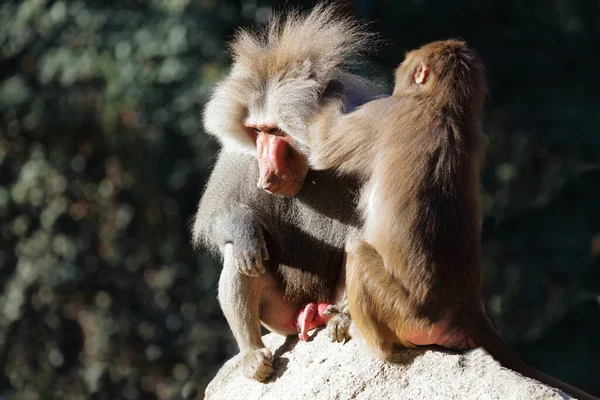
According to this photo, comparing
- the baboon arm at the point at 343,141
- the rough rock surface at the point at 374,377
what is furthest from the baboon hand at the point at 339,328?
the baboon arm at the point at 343,141

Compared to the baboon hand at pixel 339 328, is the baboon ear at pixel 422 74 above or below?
above

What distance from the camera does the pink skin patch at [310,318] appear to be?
4629 millimetres

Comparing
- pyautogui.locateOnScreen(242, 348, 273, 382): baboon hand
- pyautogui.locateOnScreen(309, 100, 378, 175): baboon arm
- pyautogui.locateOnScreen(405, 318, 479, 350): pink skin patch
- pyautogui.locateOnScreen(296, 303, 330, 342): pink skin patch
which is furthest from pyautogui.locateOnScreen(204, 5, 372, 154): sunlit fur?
pyautogui.locateOnScreen(405, 318, 479, 350): pink skin patch

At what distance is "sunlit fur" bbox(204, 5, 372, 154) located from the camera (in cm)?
463

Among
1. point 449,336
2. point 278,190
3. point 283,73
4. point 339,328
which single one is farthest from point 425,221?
point 283,73

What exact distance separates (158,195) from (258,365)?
15.1ft

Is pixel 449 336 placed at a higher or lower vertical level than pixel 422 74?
lower

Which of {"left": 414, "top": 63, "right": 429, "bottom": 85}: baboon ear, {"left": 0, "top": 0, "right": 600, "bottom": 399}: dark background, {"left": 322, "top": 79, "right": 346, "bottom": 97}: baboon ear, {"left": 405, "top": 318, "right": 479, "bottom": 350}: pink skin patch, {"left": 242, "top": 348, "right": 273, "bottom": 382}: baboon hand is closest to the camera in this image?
{"left": 405, "top": 318, "right": 479, "bottom": 350}: pink skin patch

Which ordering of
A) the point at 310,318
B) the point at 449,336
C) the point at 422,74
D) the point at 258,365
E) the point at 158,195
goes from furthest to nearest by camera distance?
the point at 158,195 → the point at 310,318 → the point at 258,365 → the point at 422,74 → the point at 449,336

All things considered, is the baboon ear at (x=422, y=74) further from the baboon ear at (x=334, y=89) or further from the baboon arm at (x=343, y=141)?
the baboon ear at (x=334, y=89)

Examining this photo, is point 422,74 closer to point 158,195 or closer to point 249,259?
point 249,259

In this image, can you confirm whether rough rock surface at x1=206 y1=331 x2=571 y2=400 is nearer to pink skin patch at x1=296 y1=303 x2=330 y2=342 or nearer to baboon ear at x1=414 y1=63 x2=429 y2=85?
pink skin patch at x1=296 y1=303 x2=330 y2=342

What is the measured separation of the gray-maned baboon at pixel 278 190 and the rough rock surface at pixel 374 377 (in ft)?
0.38

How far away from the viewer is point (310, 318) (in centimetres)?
467
